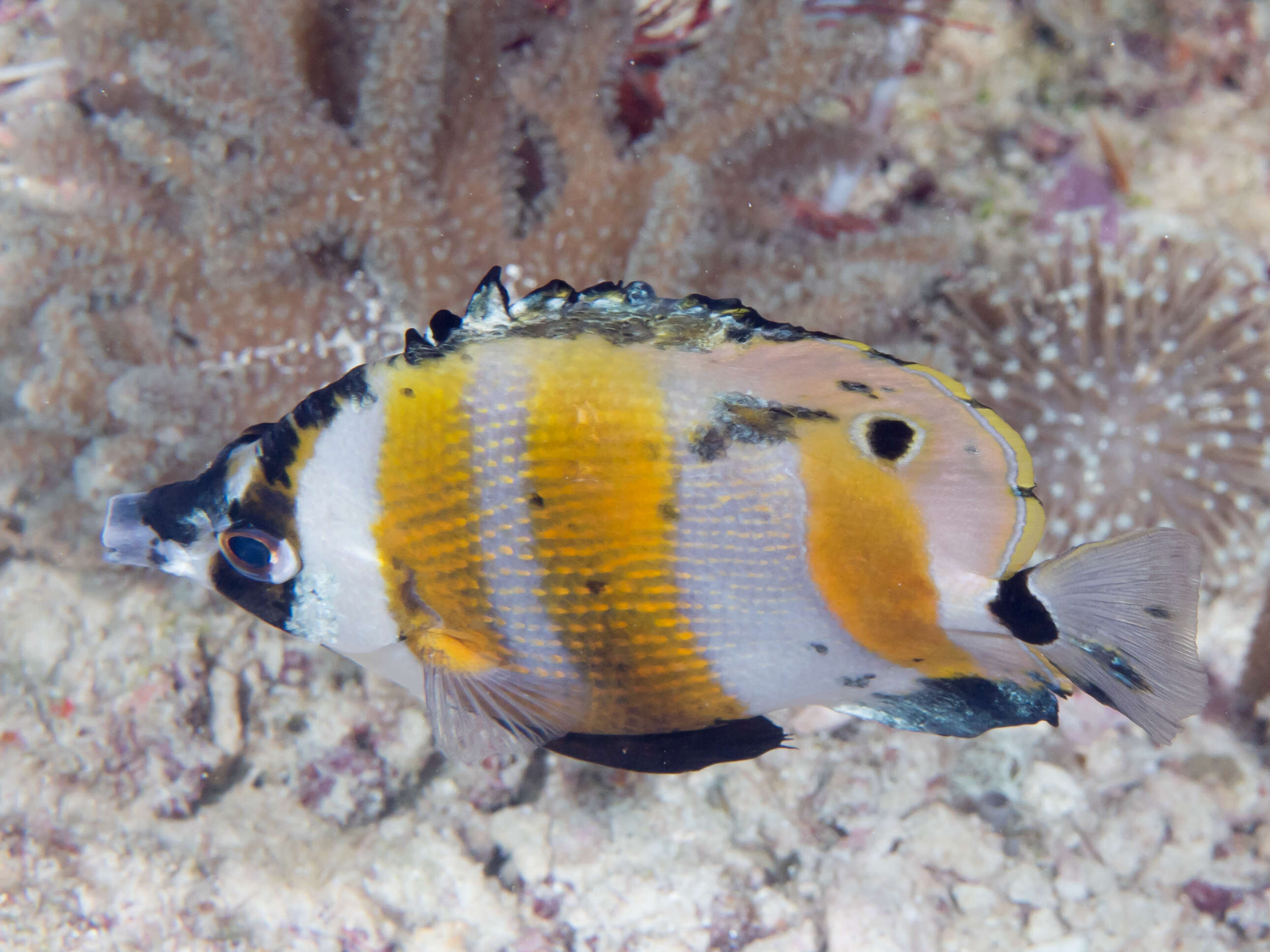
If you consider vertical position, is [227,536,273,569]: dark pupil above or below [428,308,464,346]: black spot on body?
below

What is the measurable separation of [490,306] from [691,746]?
2.72 ft

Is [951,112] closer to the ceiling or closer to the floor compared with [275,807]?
closer to the ceiling

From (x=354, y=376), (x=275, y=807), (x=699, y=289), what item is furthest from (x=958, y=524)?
(x=275, y=807)

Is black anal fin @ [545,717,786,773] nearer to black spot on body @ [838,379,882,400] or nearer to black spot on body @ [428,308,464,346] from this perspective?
black spot on body @ [838,379,882,400]

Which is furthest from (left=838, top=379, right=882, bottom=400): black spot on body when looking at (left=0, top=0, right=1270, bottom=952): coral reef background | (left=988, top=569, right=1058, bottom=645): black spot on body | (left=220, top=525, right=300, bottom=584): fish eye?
(left=0, top=0, right=1270, bottom=952): coral reef background

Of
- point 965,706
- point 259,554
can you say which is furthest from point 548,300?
point 965,706

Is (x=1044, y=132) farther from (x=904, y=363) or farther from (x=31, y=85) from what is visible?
(x=31, y=85)

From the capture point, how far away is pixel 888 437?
1.18 metres

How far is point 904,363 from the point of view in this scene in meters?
1.17

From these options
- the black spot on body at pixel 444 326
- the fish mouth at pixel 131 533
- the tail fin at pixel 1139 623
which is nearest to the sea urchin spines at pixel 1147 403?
the tail fin at pixel 1139 623

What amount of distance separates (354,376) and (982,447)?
953 mm

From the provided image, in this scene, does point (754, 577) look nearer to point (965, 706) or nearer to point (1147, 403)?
point (965, 706)

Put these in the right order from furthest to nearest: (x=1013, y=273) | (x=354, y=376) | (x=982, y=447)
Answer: (x=1013, y=273)
(x=354, y=376)
(x=982, y=447)

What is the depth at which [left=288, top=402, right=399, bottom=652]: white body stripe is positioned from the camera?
128 centimetres
